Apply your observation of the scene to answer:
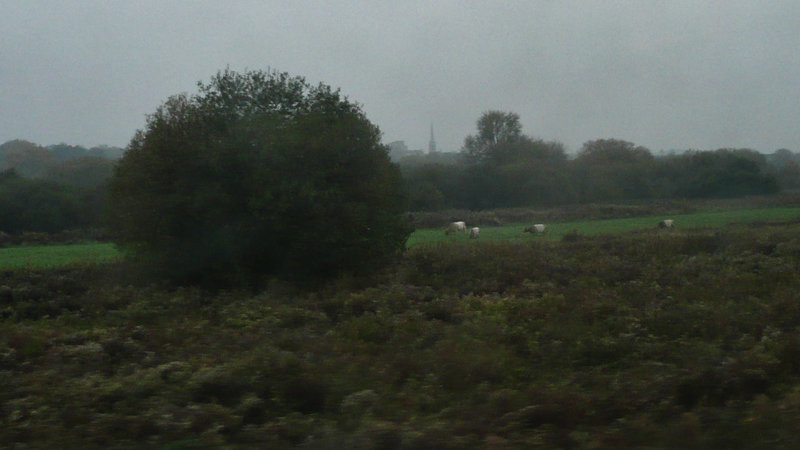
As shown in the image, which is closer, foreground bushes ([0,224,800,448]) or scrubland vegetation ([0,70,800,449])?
foreground bushes ([0,224,800,448])

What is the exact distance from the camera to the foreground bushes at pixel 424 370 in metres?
5.32

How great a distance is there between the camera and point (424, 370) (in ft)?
25.5

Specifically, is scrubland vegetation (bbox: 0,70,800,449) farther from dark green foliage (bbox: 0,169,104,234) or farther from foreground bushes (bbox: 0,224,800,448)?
dark green foliage (bbox: 0,169,104,234)

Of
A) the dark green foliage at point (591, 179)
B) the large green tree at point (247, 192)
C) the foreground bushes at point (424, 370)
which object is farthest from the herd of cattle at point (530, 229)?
the foreground bushes at point (424, 370)

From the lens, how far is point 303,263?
69.1 feet

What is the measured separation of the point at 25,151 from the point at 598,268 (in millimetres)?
67382

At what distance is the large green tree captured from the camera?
20188 millimetres

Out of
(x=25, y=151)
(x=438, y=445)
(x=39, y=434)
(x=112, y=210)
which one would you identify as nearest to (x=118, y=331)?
(x=39, y=434)

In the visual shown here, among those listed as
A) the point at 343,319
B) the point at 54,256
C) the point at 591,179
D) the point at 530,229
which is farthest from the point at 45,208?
the point at 591,179

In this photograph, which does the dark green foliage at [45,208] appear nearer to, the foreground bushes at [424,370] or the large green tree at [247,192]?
the large green tree at [247,192]

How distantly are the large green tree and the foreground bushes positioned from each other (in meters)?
3.71

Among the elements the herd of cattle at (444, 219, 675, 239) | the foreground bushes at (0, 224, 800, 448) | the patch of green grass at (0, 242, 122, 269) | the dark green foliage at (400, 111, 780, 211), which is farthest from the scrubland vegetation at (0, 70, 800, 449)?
the dark green foliage at (400, 111, 780, 211)

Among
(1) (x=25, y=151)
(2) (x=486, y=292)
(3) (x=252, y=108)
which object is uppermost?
(1) (x=25, y=151)

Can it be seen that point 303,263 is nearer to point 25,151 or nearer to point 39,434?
point 39,434
